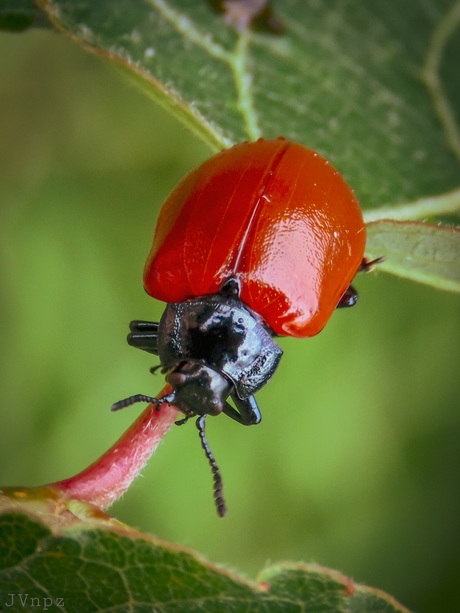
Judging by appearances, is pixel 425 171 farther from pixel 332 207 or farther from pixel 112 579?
pixel 112 579

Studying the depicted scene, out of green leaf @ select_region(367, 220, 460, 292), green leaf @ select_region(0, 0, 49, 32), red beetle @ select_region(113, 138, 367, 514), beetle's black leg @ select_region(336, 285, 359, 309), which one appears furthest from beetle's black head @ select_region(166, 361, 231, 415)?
green leaf @ select_region(0, 0, 49, 32)

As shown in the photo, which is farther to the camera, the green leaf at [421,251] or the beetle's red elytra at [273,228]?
the beetle's red elytra at [273,228]

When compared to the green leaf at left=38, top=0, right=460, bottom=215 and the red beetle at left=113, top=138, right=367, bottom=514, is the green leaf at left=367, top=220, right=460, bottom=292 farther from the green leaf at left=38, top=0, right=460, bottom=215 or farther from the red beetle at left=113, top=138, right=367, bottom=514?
the green leaf at left=38, top=0, right=460, bottom=215

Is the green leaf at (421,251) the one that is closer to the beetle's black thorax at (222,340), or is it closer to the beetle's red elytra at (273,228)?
the beetle's red elytra at (273,228)

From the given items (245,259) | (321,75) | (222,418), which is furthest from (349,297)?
(222,418)

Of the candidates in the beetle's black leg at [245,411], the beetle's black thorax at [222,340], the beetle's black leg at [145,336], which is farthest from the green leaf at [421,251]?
the beetle's black leg at [145,336]

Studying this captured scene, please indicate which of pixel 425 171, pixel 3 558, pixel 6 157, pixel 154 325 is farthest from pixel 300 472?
pixel 3 558

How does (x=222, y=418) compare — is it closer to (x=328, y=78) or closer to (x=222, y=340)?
(x=222, y=340)
